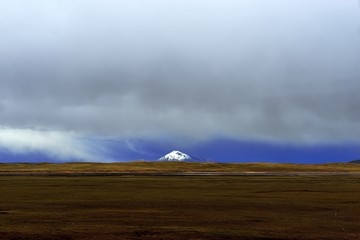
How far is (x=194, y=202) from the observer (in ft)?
147

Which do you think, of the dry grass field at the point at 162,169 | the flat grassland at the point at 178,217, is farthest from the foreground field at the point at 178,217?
the dry grass field at the point at 162,169

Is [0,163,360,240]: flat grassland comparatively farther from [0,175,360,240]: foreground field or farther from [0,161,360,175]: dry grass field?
[0,161,360,175]: dry grass field

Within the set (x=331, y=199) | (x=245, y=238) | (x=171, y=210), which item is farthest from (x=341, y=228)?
(x=331, y=199)

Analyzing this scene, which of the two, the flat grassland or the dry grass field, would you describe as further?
the dry grass field

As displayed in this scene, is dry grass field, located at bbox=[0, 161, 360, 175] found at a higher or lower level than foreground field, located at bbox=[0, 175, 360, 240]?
higher

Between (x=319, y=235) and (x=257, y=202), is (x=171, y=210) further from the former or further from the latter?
(x=319, y=235)

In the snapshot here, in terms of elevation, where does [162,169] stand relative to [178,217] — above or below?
above

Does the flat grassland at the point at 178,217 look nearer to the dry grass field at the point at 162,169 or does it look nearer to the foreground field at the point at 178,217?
the foreground field at the point at 178,217

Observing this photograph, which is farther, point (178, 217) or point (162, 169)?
point (162, 169)

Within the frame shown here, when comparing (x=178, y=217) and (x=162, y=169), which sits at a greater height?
(x=162, y=169)

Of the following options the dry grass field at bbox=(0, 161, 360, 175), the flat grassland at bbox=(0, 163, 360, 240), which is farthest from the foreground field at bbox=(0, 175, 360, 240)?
the dry grass field at bbox=(0, 161, 360, 175)

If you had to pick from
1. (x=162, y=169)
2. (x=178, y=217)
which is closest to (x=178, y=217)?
(x=178, y=217)

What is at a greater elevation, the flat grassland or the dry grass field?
the dry grass field

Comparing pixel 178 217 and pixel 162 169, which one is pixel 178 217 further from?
pixel 162 169
